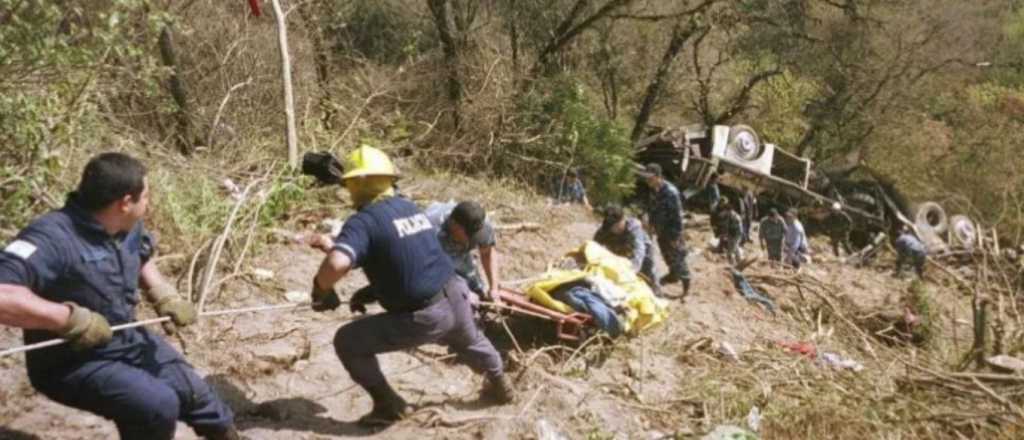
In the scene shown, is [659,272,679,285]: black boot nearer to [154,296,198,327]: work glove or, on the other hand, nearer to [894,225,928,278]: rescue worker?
[894,225,928,278]: rescue worker

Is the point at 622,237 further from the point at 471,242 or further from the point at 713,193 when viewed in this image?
the point at 713,193

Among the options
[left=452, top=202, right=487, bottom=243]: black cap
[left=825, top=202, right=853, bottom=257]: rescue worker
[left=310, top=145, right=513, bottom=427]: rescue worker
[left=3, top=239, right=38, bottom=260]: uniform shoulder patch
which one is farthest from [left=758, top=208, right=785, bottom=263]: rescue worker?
Answer: [left=3, top=239, right=38, bottom=260]: uniform shoulder patch

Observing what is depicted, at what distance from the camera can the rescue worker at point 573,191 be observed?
1160cm

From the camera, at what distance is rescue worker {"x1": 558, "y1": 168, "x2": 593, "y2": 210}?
38.1ft

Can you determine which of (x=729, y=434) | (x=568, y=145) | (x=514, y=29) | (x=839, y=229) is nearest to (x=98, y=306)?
(x=729, y=434)

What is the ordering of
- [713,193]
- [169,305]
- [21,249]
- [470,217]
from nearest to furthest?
[21,249] → [169,305] → [470,217] → [713,193]

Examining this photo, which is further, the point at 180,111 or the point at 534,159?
the point at 534,159

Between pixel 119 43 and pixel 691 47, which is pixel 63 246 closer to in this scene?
pixel 119 43

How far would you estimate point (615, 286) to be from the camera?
5.37 m

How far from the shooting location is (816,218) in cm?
1477

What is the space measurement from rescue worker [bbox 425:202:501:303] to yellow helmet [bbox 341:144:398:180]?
0.95 m

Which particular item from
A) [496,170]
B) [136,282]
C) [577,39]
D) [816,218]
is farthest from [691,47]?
[136,282]

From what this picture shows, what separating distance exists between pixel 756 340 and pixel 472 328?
10.3 ft

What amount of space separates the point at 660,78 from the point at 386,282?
512 inches
